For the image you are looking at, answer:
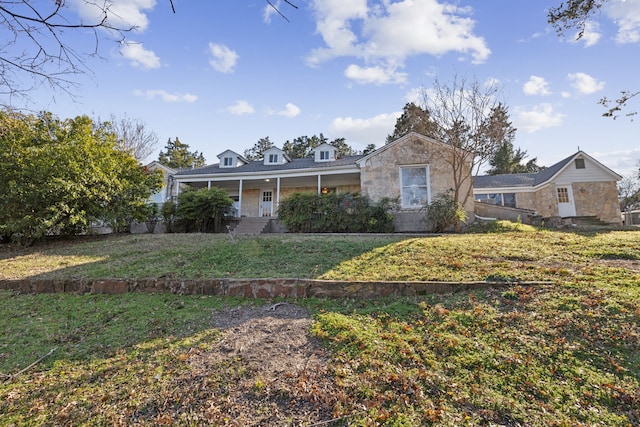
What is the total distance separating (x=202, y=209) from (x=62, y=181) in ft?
15.6

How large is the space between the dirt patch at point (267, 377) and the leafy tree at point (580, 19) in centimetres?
747

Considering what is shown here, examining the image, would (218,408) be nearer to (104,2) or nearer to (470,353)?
(470,353)

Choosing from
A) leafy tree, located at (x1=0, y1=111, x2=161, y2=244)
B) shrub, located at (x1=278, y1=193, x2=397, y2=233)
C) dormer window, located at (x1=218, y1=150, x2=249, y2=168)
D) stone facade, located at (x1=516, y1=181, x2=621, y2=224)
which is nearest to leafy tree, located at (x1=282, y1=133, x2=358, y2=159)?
dormer window, located at (x1=218, y1=150, x2=249, y2=168)

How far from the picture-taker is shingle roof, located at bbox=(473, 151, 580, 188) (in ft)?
54.6

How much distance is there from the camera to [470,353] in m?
2.63

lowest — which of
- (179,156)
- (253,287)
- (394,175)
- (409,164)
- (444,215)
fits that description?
(253,287)

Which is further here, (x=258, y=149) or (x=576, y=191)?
(x=258, y=149)

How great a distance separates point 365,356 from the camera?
2662mm

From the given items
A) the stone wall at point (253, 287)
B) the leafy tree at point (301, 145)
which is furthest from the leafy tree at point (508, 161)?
the stone wall at point (253, 287)

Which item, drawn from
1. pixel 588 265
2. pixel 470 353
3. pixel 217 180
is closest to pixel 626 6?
pixel 588 265

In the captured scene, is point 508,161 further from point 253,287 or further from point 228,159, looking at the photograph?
point 253,287

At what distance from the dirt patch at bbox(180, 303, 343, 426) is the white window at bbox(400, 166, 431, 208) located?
10.1 m

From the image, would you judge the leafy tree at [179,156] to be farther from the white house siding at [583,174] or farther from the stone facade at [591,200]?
the white house siding at [583,174]

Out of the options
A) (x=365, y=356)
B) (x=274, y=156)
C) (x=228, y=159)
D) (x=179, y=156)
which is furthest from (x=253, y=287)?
(x=179, y=156)
